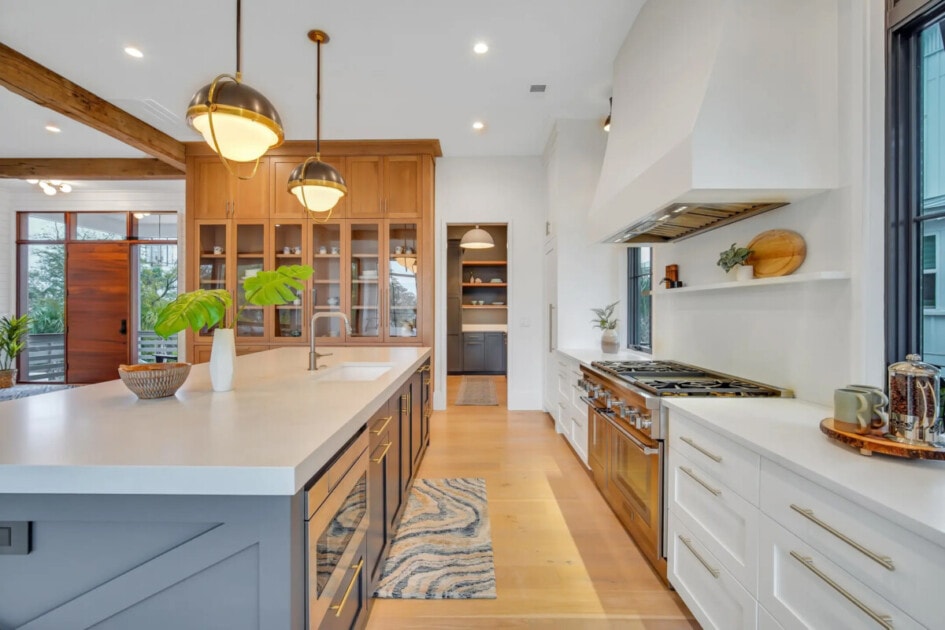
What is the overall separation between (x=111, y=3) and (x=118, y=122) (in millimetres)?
1728

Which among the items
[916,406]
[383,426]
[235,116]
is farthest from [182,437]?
[916,406]

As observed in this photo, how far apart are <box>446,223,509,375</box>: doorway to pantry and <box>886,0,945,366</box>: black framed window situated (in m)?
6.28

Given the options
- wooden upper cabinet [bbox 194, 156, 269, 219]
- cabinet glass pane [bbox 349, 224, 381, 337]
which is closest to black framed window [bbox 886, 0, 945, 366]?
cabinet glass pane [bbox 349, 224, 381, 337]

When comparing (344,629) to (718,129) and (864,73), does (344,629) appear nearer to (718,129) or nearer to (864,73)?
(718,129)

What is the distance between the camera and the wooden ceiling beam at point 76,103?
2984mm

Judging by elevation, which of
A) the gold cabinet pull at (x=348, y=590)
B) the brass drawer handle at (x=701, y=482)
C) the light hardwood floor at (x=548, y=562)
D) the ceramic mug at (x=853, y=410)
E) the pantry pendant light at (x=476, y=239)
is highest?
the pantry pendant light at (x=476, y=239)

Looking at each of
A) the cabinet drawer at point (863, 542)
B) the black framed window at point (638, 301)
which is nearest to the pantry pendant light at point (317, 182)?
the cabinet drawer at point (863, 542)

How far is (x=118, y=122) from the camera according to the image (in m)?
3.83

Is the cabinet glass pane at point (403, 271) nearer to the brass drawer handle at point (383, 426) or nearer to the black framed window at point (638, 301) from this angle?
the black framed window at point (638, 301)

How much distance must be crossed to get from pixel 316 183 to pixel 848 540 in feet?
9.09

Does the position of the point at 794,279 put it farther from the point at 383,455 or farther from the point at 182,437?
the point at 182,437

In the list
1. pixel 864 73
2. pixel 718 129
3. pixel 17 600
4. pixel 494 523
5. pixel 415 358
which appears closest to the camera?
pixel 17 600

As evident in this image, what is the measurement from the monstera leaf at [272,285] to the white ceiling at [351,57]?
1.86 m

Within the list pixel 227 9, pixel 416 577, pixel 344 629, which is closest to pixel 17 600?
pixel 344 629
